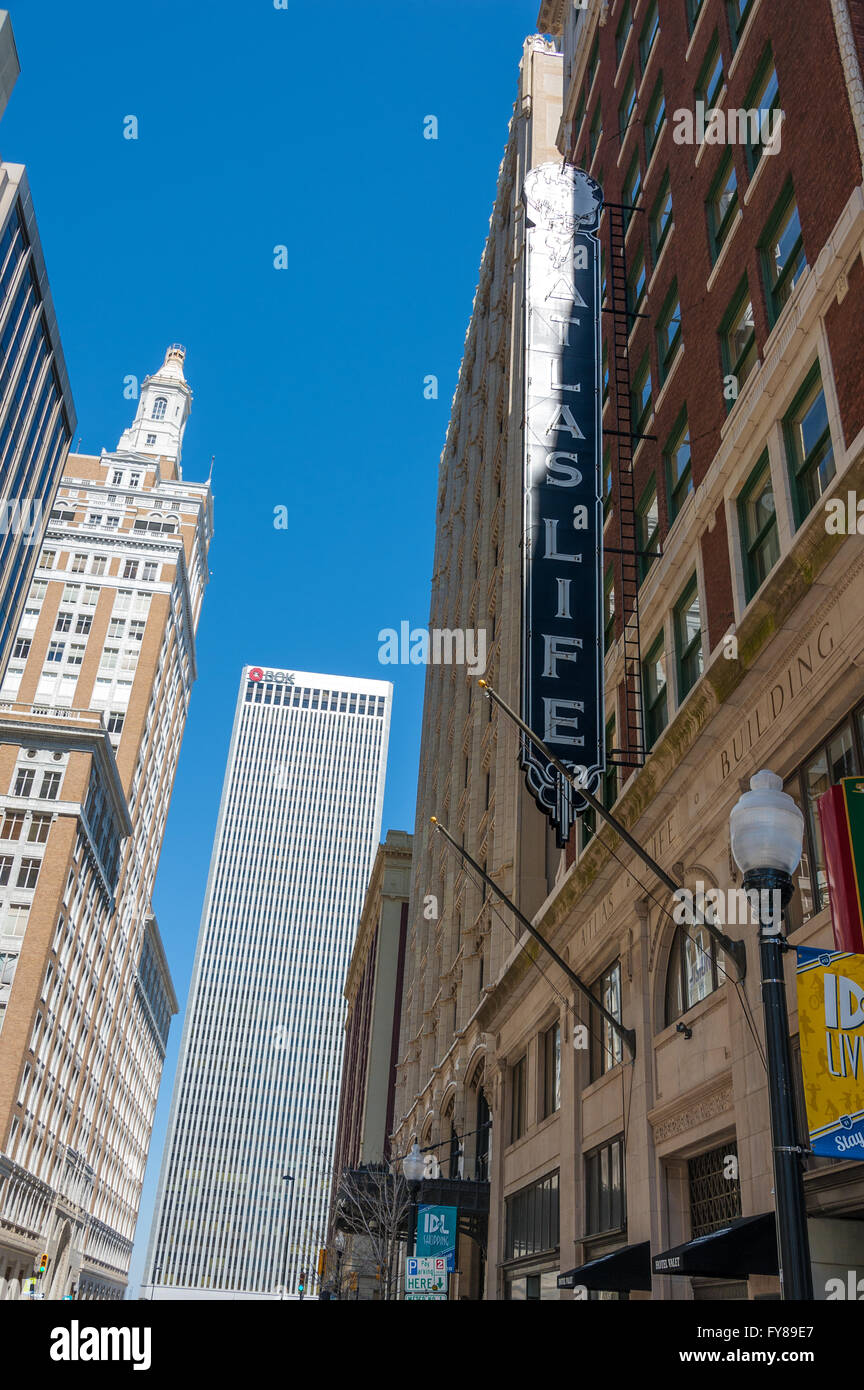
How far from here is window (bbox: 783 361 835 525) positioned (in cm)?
1419

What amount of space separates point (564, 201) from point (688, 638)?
11.5m

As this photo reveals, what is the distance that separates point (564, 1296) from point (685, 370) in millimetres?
17101

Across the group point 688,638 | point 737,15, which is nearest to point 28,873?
point 688,638

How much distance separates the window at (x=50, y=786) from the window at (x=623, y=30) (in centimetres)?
7437

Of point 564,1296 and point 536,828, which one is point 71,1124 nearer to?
point 536,828

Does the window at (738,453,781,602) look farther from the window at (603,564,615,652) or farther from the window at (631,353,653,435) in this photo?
the window at (631,353,653,435)

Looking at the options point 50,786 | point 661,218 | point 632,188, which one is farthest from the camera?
point 50,786

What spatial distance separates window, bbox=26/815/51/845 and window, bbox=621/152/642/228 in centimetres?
7431

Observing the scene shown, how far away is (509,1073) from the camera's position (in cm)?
2905

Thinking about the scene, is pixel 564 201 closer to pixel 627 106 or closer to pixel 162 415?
pixel 627 106

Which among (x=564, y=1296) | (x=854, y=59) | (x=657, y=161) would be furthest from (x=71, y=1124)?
(x=854, y=59)

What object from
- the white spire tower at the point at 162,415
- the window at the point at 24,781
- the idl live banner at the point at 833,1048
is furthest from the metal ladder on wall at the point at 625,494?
the white spire tower at the point at 162,415

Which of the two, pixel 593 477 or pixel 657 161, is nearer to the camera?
pixel 593 477

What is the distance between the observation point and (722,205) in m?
19.7
